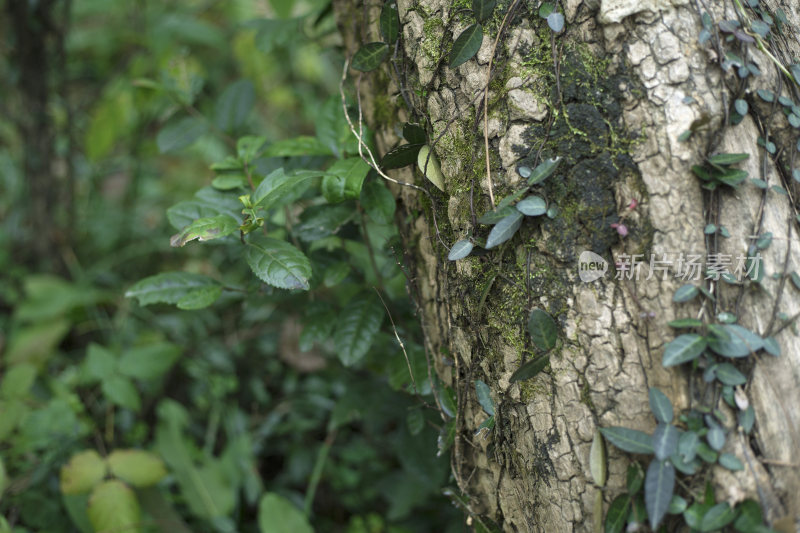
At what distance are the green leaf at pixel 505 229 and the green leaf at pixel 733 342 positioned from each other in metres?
0.36

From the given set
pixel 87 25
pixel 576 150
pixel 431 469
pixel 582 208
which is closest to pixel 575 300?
pixel 582 208

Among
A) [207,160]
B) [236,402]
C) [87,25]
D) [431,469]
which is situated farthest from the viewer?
[87,25]

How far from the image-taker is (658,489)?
0.89 m

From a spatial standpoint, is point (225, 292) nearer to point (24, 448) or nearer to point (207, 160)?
point (24, 448)

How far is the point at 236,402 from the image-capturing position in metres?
2.22

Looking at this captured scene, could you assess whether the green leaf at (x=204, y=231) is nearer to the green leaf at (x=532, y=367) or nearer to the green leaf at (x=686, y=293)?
the green leaf at (x=532, y=367)

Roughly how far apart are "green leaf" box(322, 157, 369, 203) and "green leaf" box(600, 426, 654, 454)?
0.66m

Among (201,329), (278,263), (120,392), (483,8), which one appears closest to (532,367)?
(278,263)

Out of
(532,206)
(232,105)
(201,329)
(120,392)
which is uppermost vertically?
(232,105)

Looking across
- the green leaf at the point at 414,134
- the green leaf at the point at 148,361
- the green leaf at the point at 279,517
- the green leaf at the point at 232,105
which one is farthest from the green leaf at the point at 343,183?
the green leaf at the point at 148,361

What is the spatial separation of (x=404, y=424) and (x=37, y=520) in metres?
1.15

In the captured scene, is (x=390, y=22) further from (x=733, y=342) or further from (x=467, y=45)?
(x=733, y=342)

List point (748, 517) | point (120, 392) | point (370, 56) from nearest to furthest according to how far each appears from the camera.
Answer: point (748, 517), point (370, 56), point (120, 392)

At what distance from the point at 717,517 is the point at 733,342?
0.27 m
